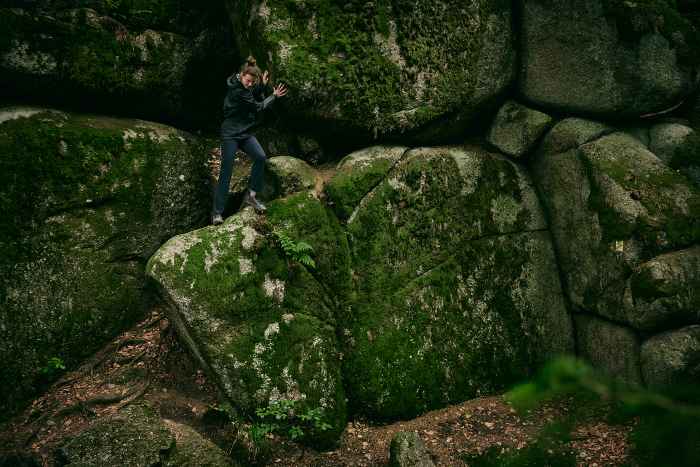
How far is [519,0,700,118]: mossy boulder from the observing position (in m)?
9.44

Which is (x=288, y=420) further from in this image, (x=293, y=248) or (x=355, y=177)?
(x=355, y=177)

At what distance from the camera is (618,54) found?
31.2ft

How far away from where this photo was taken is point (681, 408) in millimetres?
1812

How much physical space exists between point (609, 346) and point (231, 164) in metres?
7.53

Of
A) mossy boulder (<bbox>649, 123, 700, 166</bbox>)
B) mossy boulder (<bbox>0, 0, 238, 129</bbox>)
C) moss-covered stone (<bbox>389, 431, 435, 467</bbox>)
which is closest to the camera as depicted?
moss-covered stone (<bbox>389, 431, 435, 467</bbox>)

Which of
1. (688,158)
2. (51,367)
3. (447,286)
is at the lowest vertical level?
(51,367)

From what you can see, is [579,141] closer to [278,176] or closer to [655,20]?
[655,20]

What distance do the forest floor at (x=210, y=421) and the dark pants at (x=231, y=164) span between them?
2.51 meters

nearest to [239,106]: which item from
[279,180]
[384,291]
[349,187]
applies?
[279,180]

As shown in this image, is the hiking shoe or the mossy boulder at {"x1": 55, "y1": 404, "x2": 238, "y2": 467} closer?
the mossy boulder at {"x1": 55, "y1": 404, "x2": 238, "y2": 467}

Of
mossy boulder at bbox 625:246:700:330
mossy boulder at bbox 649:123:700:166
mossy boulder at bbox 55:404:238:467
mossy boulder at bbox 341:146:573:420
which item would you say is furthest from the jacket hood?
mossy boulder at bbox 649:123:700:166

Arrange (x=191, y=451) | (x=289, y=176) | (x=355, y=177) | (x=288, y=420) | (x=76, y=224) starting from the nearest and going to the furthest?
1. (x=191, y=451)
2. (x=288, y=420)
3. (x=76, y=224)
4. (x=289, y=176)
5. (x=355, y=177)

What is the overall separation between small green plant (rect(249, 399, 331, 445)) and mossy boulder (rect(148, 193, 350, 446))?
0.25 feet

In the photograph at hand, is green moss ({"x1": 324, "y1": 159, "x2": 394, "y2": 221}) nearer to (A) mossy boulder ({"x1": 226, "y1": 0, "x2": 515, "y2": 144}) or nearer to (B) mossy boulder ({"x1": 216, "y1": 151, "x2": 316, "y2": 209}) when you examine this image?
(B) mossy boulder ({"x1": 216, "y1": 151, "x2": 316, "y2": 209})
